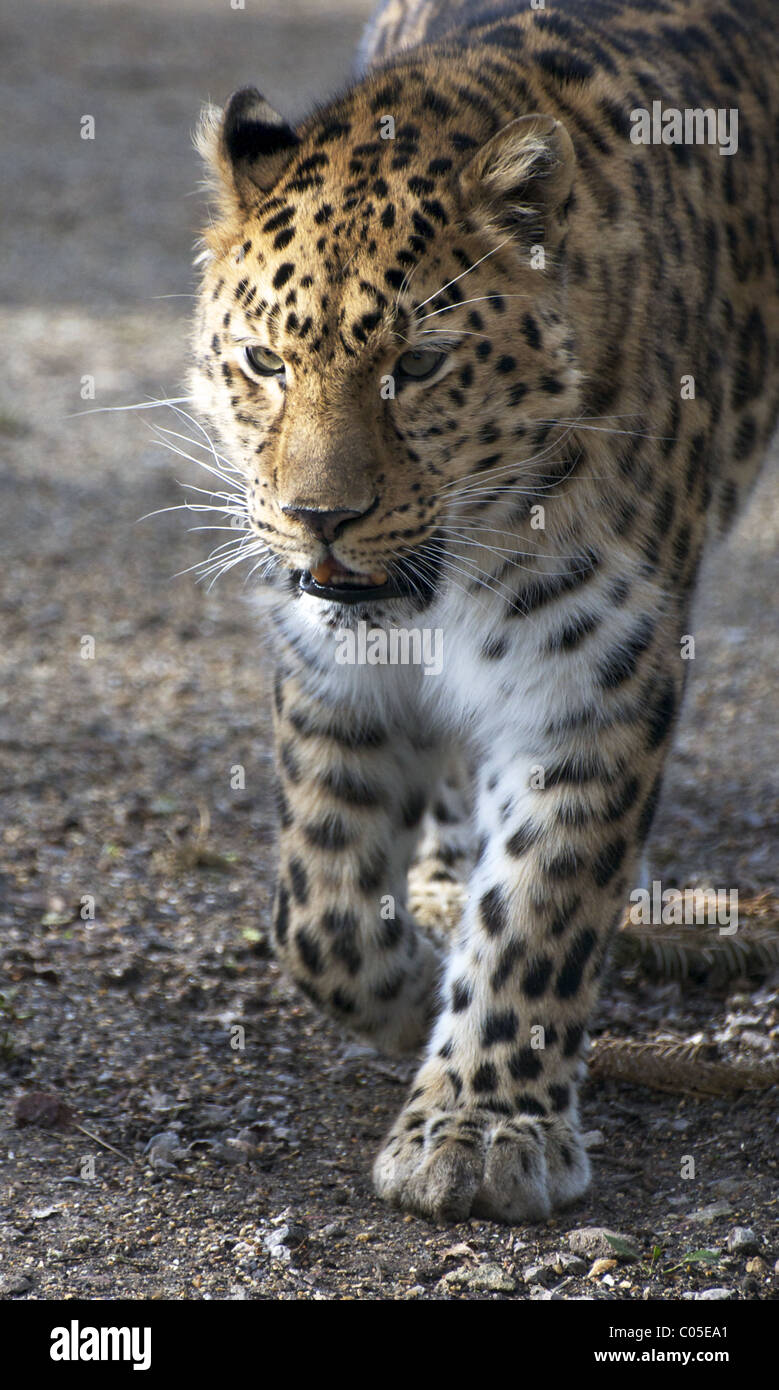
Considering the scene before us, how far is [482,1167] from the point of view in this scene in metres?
4.15

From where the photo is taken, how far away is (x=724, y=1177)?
4.22 metres

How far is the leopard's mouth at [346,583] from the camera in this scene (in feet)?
12.7

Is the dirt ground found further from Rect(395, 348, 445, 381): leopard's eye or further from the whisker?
the whisker

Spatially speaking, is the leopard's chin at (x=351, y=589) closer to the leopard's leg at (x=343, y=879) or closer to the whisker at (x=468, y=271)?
the whisker at (x=468, y=271)

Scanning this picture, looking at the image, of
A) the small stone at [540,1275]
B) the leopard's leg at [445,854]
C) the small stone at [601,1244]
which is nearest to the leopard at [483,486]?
the small stone at [601,1244]

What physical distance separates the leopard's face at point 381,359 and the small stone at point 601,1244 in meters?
1.62


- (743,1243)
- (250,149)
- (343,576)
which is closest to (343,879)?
(343,576)

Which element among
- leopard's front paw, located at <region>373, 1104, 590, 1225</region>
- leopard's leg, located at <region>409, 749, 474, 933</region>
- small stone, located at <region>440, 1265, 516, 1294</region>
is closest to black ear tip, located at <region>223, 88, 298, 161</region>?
leopard's leg, located at <region>409, 749, 474, 933</region>

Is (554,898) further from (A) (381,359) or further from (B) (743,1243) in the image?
(A) (381,359)

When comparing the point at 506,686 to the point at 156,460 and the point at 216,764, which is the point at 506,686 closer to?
the point at 216,764

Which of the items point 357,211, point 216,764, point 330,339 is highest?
point 357,211

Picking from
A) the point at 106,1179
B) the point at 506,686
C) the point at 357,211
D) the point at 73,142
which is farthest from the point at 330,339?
the point at 73,142

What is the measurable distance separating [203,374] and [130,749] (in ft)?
9.31

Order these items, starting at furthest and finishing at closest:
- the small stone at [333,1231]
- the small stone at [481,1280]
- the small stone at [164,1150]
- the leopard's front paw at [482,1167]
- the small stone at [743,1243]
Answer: the small stone at [164,1150]
the leopard's front paw at [482,1167]
the small stone at [333,1231]
the small stone at [743,1243]
the small stone at [481,1280]
